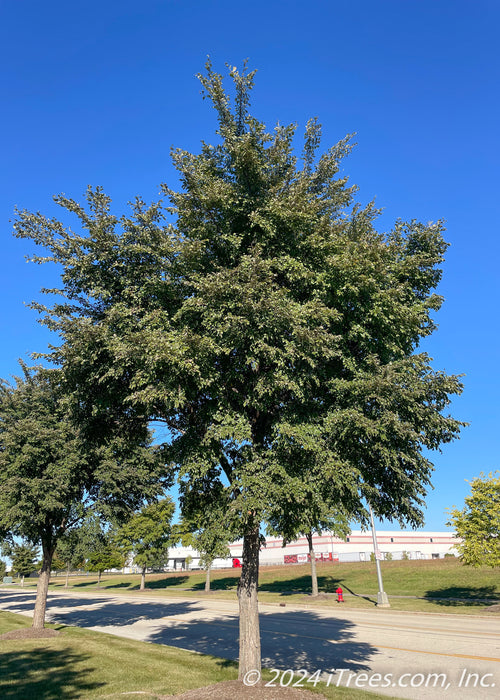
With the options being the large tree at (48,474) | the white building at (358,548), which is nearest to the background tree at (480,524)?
the large tree at (48,474)

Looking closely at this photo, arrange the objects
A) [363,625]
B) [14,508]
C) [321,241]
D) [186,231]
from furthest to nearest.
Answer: [363,625] → [14,508] → [186,231] → [321,241]

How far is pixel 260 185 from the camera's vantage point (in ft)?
33.7

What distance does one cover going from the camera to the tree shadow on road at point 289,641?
13469 millimetres

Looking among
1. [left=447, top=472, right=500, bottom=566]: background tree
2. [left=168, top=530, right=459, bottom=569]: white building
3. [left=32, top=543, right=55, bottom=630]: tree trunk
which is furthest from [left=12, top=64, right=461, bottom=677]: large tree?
[left=168, top=530, right=459, bottom=569]: white building

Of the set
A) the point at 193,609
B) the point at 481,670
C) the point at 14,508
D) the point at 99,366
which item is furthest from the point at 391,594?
the point at 99,366

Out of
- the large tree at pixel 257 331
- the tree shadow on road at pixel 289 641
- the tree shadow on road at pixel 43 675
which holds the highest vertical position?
the large tree at pixel 257 331

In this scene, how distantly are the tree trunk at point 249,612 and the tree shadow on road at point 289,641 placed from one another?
3.45 m

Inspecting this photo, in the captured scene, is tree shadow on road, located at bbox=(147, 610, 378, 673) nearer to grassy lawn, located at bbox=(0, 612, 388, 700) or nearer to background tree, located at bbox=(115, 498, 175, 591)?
grassy lawn, located at bbox=(0, 612, 388, 700)

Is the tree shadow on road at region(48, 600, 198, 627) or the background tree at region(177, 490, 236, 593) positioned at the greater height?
the background tree at region(177, 490, 236, 593)

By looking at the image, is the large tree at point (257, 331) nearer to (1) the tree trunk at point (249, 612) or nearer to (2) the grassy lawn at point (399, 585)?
(1) the tree trunk at point (249, 612)

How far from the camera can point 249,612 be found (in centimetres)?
1005

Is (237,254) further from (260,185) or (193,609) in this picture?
(193,609)

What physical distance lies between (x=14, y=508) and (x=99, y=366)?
1086cm

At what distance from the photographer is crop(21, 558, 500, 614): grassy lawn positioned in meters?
27.6
